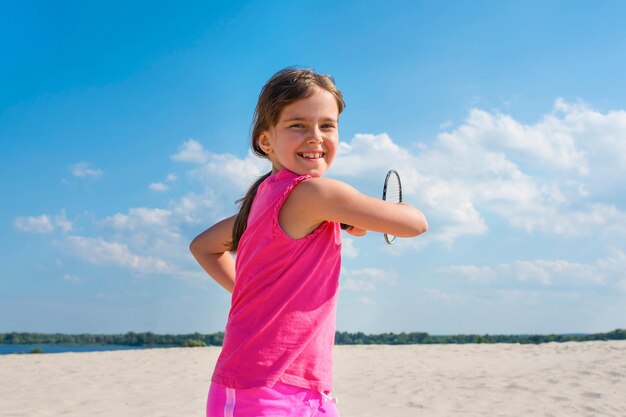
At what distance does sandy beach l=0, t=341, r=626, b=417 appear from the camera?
8188 mm

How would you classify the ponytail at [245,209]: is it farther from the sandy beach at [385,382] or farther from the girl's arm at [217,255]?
the sandy beach at [385,382]

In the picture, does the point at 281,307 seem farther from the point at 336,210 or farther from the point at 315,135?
the point at 315,135

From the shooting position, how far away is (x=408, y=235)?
7.49 ft

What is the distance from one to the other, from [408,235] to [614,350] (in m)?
13.8

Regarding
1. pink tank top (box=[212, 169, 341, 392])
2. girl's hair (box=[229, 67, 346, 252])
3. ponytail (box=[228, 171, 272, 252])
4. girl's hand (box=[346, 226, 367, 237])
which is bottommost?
pink tank top (box=[212, 169, 341, 392])

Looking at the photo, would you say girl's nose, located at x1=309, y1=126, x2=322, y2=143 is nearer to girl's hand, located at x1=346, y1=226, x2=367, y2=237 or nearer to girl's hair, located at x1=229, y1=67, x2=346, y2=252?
girl's hair, located at x1=229, y1=67, x2=346, y2=252

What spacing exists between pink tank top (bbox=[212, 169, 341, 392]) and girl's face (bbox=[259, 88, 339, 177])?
78mm

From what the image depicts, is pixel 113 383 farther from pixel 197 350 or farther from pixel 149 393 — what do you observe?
pixel 197 350

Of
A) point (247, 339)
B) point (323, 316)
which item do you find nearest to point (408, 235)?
point (323, 316)

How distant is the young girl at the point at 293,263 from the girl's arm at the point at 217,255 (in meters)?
0.55

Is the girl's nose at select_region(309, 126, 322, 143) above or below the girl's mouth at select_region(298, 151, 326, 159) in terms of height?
above

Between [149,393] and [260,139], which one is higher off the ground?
[260,139]

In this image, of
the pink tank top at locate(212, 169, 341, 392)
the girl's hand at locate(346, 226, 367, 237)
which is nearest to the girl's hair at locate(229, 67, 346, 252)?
the pink tank top at locate(212, 169, 341, 392)

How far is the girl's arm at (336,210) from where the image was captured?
214 centimetres
